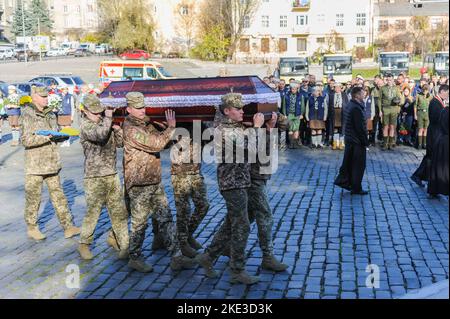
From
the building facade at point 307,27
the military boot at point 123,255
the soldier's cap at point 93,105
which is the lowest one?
the military boot at point 123,255

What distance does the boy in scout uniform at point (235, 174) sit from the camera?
6.04 metres

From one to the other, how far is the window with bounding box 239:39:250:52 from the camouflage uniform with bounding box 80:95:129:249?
202ft

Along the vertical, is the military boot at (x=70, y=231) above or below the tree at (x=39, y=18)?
below

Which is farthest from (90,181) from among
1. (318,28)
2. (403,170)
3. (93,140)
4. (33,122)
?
(318,28)

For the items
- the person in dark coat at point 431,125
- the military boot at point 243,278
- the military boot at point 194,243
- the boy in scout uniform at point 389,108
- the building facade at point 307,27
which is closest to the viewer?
the military boot at point 243,278

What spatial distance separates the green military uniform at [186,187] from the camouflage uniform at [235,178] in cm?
75

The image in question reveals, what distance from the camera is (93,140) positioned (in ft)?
22.6

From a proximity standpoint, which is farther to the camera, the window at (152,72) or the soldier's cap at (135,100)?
the window at (152,72)

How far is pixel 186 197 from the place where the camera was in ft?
22.7

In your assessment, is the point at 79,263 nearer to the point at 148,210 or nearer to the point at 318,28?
the point at 148,210

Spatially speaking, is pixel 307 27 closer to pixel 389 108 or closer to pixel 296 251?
pixel 389 108

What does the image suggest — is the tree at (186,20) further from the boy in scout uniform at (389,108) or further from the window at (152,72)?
the boy in scout uniform at (389,108)

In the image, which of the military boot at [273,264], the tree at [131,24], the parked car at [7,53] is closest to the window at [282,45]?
the tree at [131,24]
